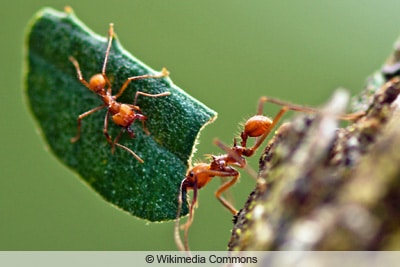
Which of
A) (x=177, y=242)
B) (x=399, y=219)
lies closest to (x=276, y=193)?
(x=399, y=219)

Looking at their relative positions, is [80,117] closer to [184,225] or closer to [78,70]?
[78,70]

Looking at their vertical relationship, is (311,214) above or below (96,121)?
above

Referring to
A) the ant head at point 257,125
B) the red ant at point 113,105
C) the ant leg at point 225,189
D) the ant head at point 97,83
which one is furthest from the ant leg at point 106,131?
the ant head at point 257,125

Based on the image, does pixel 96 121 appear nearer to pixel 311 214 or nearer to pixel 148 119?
pixel 148 119

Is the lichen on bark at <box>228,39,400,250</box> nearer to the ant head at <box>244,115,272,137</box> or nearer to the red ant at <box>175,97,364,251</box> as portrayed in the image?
the red ant at <box>175,97,364,251</box>

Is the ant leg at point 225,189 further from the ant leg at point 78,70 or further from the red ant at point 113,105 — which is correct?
the ant leg at point 78,70

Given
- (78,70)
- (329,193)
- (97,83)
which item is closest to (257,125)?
(97,83)

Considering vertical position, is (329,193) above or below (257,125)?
above
